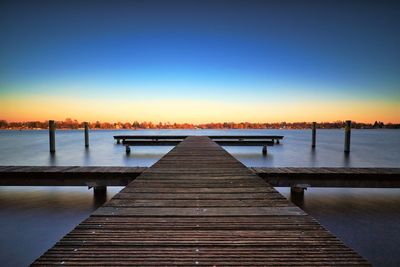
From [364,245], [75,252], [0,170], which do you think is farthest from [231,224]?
[0,170]

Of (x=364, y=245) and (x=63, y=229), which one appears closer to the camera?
(x=364, y=245)

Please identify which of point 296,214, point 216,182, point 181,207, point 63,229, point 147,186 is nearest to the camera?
point 296,214

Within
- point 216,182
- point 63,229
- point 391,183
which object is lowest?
point 63,229

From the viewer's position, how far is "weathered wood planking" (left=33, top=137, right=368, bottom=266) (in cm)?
182

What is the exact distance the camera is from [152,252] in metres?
1.92

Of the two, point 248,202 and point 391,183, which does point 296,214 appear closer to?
point 248,202

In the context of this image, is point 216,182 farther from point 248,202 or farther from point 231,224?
point 231,224

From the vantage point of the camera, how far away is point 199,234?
2236mm

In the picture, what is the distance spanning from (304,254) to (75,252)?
171cm

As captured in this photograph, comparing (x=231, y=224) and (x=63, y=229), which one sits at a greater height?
(x=231, y=224)

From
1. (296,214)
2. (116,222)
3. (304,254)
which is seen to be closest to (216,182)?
(296,214)

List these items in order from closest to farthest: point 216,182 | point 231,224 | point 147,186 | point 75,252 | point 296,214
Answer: point 75,252
point 231,224
point 296,214
point 147,186
point 216,182

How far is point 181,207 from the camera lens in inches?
119

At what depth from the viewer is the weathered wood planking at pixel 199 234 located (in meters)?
1.82
